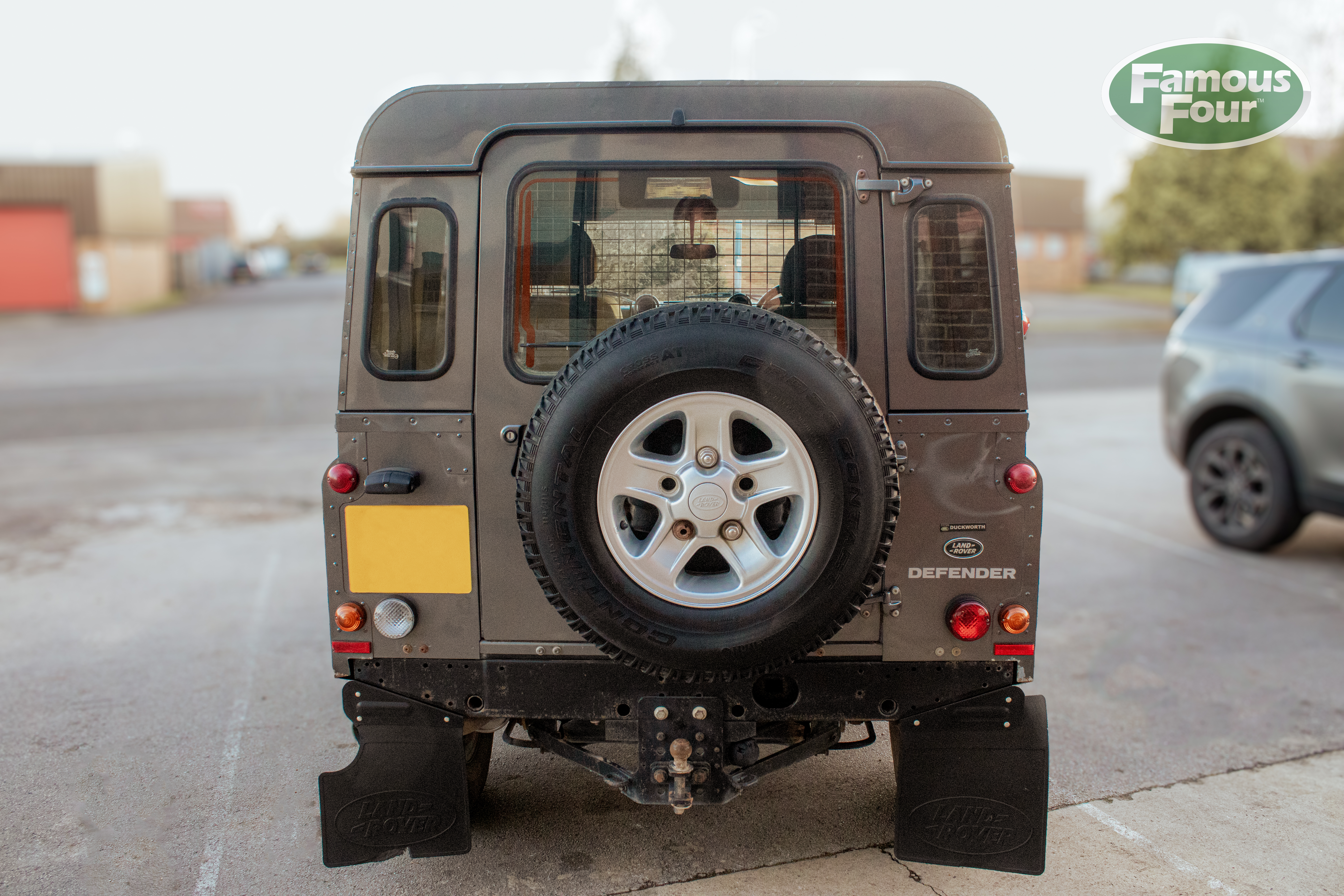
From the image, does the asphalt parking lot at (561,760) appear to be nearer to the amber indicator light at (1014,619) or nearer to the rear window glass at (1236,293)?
the amber indicator light at (1014,619)

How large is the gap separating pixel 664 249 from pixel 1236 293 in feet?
19.4

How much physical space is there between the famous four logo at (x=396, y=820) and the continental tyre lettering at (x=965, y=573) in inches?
64.3

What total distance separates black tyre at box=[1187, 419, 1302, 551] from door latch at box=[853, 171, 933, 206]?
16.7 feet

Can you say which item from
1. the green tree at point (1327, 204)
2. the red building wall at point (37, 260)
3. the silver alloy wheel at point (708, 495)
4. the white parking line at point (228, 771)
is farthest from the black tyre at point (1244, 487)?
the red building wall at point (37, 260)

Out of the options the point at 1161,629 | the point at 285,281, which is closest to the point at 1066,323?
the point at 1161,629

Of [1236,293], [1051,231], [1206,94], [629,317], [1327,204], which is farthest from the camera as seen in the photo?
[1051,231]

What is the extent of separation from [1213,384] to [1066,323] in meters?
27.2

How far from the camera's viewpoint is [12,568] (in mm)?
7254

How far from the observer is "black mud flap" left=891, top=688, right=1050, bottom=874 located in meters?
3.29

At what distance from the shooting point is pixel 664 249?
3209mm

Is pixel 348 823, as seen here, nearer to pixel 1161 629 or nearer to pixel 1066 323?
pixel 1161 629

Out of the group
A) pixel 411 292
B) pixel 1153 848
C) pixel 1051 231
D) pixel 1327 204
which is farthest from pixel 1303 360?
pixel 1051 231

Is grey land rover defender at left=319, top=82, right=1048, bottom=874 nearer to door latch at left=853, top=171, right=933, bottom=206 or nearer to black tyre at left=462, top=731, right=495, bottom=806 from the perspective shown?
door latch at left=853, top=171, right=933, bottom=206

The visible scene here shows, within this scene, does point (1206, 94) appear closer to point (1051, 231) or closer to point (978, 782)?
point (978, 782)
